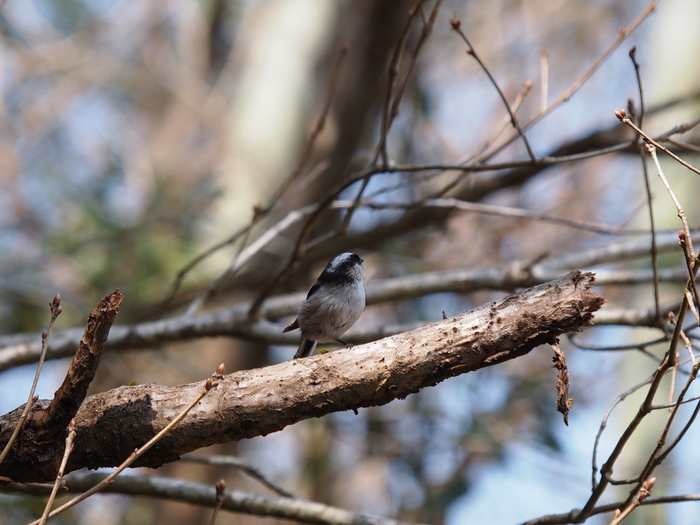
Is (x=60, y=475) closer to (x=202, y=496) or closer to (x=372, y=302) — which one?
(x=202, y=496)

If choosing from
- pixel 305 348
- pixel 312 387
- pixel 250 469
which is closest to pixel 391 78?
pixel 305 348

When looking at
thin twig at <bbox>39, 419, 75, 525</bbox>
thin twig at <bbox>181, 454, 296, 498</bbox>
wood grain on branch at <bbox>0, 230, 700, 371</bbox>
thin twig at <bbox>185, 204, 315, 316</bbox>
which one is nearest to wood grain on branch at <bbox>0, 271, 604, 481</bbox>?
thin twig at <bbox>39, 419, 75, 525</bbox>

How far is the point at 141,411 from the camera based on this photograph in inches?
97.7

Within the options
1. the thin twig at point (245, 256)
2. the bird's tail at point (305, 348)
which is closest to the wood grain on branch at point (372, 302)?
the thin twig at point (245, 256)

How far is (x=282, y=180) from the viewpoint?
315 inches

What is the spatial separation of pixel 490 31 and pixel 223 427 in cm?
947

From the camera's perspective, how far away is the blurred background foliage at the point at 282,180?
666 centimetres

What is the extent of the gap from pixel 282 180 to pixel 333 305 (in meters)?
4.75

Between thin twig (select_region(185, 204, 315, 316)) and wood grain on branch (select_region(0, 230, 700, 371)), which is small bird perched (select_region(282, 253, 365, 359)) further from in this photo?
thin twig (select_region(185, 204, 315, 316))

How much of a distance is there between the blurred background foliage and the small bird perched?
157 centimetres

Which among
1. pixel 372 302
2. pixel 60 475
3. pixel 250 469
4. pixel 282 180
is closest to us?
pixel 60 475

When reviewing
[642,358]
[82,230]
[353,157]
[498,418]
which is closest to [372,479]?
[498,418]

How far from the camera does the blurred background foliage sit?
6.66 metres

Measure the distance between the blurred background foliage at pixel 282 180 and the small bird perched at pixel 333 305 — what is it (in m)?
1.57
